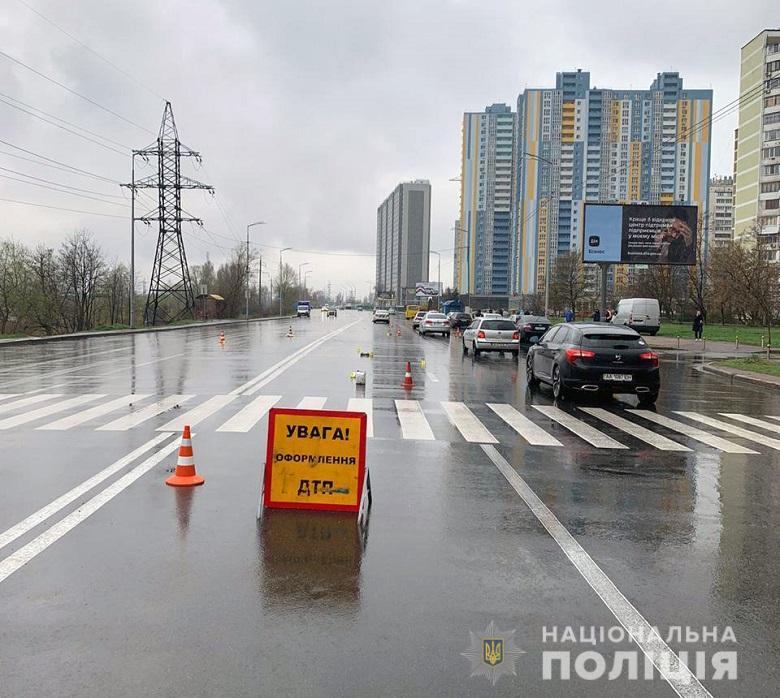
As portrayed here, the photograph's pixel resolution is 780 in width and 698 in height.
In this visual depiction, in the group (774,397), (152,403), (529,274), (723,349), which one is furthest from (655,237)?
(529,274)

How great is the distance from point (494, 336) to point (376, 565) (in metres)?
25.6

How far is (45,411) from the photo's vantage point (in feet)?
41.7

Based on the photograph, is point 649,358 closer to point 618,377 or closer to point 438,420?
point 618,377

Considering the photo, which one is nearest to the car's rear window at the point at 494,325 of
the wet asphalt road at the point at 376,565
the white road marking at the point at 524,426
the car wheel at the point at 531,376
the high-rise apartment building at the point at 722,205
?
the car wheel at the point at 531,376

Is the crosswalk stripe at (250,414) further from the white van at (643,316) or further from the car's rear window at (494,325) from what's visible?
the white van at (643,316)

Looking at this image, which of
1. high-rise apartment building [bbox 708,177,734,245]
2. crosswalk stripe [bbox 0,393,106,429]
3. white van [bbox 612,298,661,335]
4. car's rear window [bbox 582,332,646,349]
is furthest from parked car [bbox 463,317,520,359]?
high-rise apartment building [bbox 708,177,734,245]

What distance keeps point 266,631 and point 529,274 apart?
12756cm

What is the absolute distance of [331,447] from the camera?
6746 millimetres

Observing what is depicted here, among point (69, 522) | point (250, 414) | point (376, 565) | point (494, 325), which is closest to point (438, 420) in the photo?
point (250, 414)

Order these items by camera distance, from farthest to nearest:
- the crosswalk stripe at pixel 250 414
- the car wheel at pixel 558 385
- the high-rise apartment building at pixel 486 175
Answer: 1. the high-rise apartment building at pixel 486 175
2. the car wheel at pixel 558 385
3. the crosswalk stripe at pixel 250 414

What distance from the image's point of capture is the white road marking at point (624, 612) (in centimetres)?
374

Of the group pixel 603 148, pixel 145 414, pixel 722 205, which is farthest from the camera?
pixel 722 205

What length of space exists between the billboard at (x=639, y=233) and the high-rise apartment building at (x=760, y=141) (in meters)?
60.5

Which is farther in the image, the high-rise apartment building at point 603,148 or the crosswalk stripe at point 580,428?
the high-rise apartment building at point 603,148
